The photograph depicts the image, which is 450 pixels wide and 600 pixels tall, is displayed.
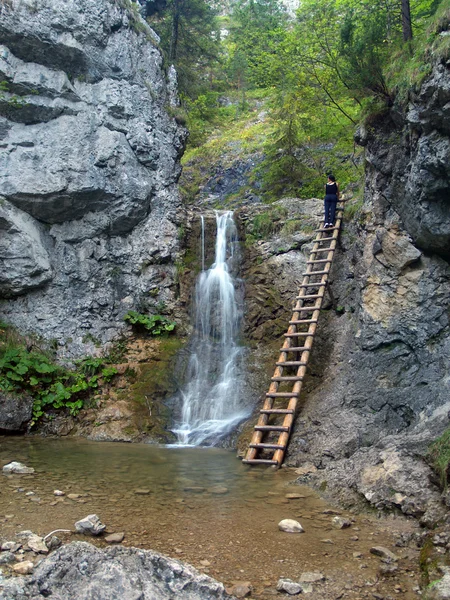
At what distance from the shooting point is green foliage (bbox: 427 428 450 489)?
17.1 ft

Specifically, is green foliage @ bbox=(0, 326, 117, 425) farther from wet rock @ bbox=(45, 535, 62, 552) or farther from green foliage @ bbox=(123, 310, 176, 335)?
wet rock @ bbox=(45, 535, 62, 552)

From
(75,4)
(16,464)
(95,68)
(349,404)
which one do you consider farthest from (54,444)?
(75,4)

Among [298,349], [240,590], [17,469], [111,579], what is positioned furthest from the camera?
[298,349]

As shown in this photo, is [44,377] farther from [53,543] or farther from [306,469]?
[53,543]

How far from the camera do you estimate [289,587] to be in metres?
3.67

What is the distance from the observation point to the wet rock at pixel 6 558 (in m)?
3.83

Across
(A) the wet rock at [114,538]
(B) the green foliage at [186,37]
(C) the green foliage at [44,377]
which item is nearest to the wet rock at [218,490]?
(A) the wet rock at [114,538]

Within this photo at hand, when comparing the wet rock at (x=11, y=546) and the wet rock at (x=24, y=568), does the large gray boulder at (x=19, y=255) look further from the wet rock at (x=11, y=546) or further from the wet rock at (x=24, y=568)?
the wet rock at (x=24, y=568)

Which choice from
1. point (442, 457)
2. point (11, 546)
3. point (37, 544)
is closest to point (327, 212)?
point (442, 457)

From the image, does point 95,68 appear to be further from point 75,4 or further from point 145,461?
point 145,461

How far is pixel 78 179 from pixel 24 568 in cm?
1043

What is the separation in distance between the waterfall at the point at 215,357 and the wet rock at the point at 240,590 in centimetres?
553

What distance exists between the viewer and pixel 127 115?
13.7 m

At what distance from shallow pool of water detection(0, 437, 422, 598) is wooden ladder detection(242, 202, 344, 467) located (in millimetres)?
488
